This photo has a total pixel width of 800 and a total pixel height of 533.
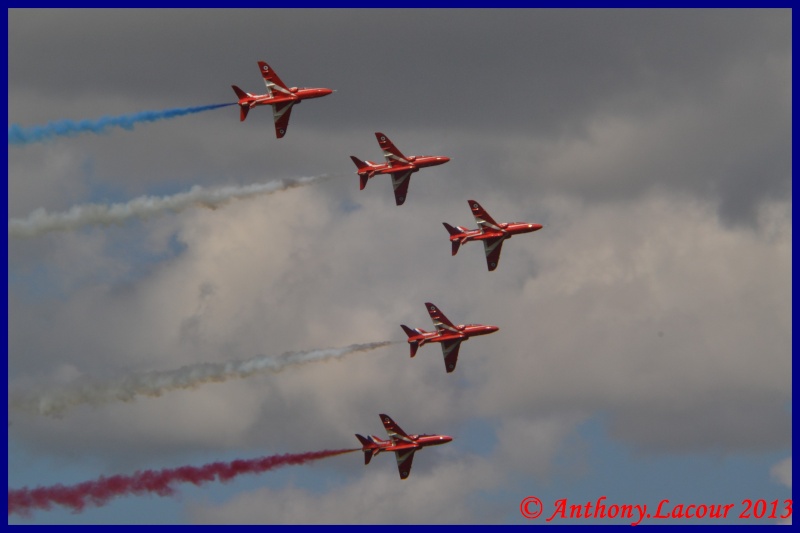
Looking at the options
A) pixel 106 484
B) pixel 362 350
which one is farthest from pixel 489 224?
pixel 106 484

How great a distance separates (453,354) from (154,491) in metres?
29.3

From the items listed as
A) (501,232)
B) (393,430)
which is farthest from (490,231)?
(393,430)

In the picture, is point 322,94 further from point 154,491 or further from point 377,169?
point 154,491

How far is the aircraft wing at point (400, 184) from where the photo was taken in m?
139

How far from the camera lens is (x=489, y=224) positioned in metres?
141

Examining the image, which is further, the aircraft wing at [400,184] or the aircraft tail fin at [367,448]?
the aircraft wing at [400,184]

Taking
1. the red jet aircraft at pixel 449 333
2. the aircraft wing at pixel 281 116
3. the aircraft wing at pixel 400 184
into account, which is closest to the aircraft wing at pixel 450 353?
the red jet aircraft at pixel 449 333

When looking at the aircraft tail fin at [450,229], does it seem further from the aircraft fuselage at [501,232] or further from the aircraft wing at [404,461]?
the aircraft wing at [404,461]

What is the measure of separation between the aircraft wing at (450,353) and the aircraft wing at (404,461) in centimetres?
826

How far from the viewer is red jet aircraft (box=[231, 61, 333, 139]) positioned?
421 ft

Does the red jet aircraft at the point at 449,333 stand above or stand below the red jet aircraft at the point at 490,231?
below

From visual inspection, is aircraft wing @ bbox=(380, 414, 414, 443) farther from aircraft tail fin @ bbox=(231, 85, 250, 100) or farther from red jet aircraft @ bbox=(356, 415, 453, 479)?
aircraft tail fin @ bbox=(231, 85, 250, 100)

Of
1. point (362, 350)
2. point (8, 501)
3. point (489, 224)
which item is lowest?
point (8, 501)

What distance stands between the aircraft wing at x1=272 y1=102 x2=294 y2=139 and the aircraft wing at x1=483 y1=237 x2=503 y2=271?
1853 centimetres
